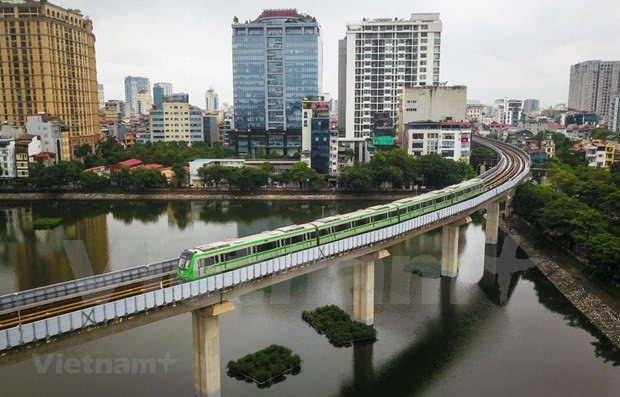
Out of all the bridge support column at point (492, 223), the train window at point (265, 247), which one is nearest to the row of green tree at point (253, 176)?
the bridge support column at point (492, 223)

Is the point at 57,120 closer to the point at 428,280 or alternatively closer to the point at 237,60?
the point at 237,60

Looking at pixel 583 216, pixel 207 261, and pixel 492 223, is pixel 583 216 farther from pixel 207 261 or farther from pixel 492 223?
pixel 207 261

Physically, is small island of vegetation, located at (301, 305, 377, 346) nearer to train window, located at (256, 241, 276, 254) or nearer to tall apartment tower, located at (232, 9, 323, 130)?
train window, located at (256, 241, 276, 254)

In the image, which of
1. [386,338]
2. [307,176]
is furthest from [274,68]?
[386,338]

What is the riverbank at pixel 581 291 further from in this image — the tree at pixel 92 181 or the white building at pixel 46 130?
the white building at pixel 46 130

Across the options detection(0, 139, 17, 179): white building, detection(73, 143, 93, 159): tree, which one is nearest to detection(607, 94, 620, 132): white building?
detection(73, 143, 93, 159): tree
